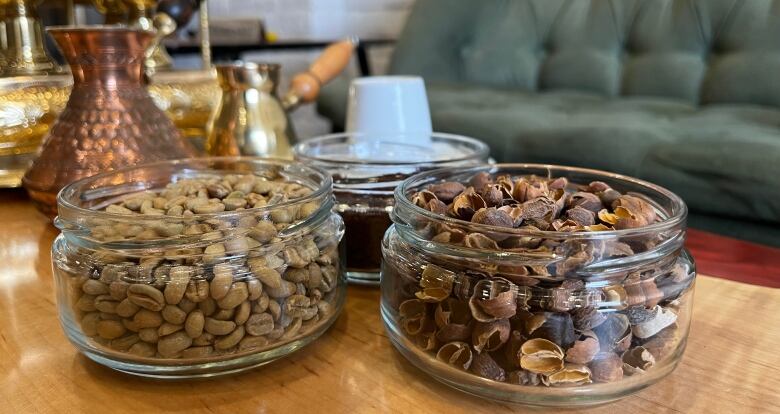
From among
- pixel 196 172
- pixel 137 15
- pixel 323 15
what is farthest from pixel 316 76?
pixel 323 15

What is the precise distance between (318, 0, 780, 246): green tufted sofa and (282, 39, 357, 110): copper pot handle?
0.47 meters

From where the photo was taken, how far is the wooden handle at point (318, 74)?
95 cm

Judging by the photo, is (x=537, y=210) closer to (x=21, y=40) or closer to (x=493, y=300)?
(x=493, y=300)

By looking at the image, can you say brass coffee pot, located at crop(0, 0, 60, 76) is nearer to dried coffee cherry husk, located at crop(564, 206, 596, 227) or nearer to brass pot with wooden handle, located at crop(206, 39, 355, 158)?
brass pot with wooden handle, located at crop(206, 39, 355, 158)

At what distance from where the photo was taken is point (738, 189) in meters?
1.07

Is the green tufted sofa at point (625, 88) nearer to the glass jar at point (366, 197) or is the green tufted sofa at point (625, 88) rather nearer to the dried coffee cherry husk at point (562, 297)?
the glass jar at point (366, 197)

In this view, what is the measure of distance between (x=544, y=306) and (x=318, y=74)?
0.71m

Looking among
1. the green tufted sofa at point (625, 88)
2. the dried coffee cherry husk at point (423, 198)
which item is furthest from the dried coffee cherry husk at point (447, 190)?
the green tufted sofa at point (625, 88)

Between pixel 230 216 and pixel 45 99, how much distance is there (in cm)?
67

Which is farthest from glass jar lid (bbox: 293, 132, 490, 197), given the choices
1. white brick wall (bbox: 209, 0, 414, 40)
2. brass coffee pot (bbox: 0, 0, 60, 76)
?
white brick wall (bbox: 209, 0, 414, 40)

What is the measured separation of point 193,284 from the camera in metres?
0.39

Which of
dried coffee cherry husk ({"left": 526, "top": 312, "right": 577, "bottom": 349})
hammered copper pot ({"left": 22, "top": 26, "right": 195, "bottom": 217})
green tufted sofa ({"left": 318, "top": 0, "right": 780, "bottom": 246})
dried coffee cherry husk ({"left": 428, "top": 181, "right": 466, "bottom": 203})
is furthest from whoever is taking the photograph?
green tufted sofa ({"left": 318, "top": 0, "right": 780, "bottom": 246})

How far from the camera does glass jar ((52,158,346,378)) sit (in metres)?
0.39

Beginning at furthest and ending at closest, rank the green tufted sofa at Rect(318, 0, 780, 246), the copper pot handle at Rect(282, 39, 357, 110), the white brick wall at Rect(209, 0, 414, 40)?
the white brick wall at Rect(209, 0, 414, 40), the green tufted sofa at Rect(318, 0, 780, 246), the copper pot handle at Rect(282, 39, 357, 110)
